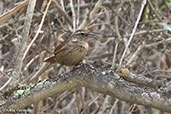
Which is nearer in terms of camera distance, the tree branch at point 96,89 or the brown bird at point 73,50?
the tree branch at point 96,89

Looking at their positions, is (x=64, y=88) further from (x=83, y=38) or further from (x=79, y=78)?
(x=83, y=38)

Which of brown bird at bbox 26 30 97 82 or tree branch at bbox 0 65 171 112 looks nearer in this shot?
tree branch at bbox 0 65 171 112

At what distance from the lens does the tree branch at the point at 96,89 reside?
5.42 ft

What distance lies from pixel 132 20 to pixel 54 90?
1.91 metres

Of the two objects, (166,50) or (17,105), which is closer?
(17,105)

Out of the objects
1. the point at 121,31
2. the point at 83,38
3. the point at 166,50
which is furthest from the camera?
the point at 121,31

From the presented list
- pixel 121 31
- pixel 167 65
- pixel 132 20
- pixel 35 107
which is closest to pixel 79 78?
pixel 35 107

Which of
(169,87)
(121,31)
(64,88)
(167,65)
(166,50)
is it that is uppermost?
(64,88)

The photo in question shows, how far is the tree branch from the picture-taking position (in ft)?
5.42

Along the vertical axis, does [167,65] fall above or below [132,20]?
below

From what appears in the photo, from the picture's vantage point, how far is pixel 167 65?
432 centimetres

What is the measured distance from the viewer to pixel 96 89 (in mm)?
1721

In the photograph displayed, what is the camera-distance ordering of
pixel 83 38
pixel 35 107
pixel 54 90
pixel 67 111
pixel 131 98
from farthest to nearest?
pixel 67 111 < pixel 35 107 < pixel 83 38 < pixel 54 90 < pixel 131 98

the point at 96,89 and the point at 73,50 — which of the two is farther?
the point at 73,50
